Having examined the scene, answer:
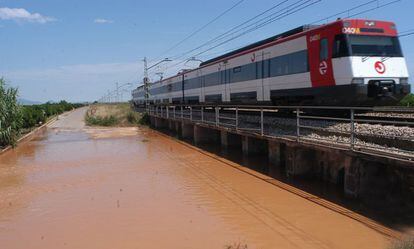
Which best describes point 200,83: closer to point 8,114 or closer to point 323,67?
point 8,114

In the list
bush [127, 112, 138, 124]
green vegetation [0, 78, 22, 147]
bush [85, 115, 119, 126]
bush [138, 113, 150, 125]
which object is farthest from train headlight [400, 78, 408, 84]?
bush [85, 115, 119, 126]

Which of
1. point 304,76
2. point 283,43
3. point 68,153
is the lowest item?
point 68,153

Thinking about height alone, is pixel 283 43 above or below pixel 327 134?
above

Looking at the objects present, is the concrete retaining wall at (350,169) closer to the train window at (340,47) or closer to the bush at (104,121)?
the train window at (340,47)

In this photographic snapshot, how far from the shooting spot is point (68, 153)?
81.9 feet

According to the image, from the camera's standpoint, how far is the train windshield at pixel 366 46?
14.0 metres

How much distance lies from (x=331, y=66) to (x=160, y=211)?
662 centimetres

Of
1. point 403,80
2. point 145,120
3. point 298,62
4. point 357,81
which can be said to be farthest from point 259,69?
point 145,120

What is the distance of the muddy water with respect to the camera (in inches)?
363

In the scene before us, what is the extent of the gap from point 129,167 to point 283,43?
23.9ft

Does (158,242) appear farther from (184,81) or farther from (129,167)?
(184,81)

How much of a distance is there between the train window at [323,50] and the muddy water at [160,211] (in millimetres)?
4174

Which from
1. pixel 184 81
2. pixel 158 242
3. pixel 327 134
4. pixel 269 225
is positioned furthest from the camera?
pixel 184 81

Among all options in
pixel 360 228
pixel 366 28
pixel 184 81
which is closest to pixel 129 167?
pixel 366 28
